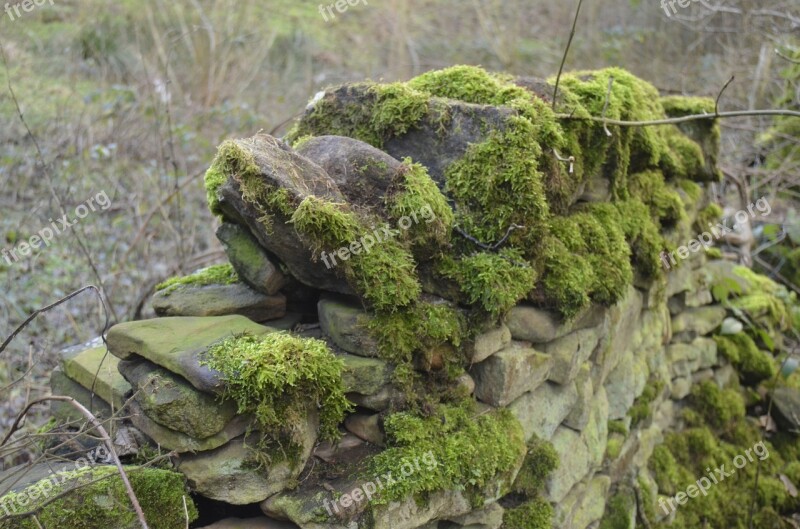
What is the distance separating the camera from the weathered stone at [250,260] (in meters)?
2.60

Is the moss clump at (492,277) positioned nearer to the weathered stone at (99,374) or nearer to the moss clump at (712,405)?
the weathered stone at (99,374)

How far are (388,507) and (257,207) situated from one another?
1151 mm

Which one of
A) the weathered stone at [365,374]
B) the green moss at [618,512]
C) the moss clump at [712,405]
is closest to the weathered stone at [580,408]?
the green moss at [618,512]

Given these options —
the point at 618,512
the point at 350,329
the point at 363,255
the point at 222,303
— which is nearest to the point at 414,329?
the point at 350,329

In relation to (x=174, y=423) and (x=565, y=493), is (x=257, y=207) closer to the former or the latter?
(x=174, y=423)

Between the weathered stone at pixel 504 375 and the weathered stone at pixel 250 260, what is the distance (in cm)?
92

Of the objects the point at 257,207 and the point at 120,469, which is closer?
the point at 120,469

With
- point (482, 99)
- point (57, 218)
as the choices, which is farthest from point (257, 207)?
point (57, 218)

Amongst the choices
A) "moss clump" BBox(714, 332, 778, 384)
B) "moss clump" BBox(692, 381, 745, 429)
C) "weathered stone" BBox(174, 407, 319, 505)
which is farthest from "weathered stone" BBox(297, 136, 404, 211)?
"moss clump" BBox(714, 332, 778, 384)

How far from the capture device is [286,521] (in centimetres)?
226

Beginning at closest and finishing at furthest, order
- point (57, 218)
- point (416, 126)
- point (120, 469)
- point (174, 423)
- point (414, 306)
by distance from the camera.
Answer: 1. point (120, 469)
2. point (174, 423)
3. point (414, 306)
4. point (416, 126)
5. point (57, 218)

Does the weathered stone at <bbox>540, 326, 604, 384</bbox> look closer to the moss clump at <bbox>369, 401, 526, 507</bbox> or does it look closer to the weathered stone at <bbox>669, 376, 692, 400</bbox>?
the moss clump at <bbox>369, 401, 526, 507</bbox>

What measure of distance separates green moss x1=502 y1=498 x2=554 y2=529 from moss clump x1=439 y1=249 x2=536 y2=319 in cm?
88

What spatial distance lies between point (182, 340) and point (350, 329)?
23.8 inches
